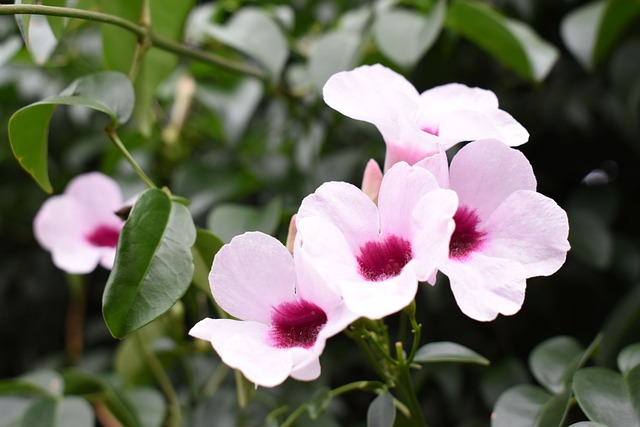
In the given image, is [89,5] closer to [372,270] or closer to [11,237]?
[372,270]

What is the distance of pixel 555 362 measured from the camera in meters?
0.69

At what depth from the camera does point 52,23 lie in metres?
0.64

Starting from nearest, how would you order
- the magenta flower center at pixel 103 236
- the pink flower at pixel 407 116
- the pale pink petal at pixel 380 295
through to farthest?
1. the pale pink petal at pixel 380 295
2. the pink flower at pixel 407 116
3. the magenta flower center at pixel 103 236

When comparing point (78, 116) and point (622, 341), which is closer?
point (622, 341)

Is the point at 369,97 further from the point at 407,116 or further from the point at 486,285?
the point at 486,285

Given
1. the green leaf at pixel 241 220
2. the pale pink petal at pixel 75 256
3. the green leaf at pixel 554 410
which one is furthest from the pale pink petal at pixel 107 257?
the green leaf at pixel 554 410

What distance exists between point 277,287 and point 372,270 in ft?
0.22

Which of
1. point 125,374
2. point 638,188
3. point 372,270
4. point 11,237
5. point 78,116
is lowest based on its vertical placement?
point 11,237

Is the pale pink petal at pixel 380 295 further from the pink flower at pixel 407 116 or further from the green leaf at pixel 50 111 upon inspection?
the green leaf at pixel 50 111

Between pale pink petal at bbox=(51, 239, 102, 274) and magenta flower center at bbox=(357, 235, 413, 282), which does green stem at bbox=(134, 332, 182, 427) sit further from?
magenta flower center at bbox=(357, 235, 413, 282)

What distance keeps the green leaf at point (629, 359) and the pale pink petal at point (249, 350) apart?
0.34 meters

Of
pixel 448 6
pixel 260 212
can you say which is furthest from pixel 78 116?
pixel 448 6

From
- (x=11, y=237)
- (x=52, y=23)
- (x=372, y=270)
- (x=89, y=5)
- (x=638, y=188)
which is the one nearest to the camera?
(x=372, y=270)

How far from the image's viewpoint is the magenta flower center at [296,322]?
18.2 inches
